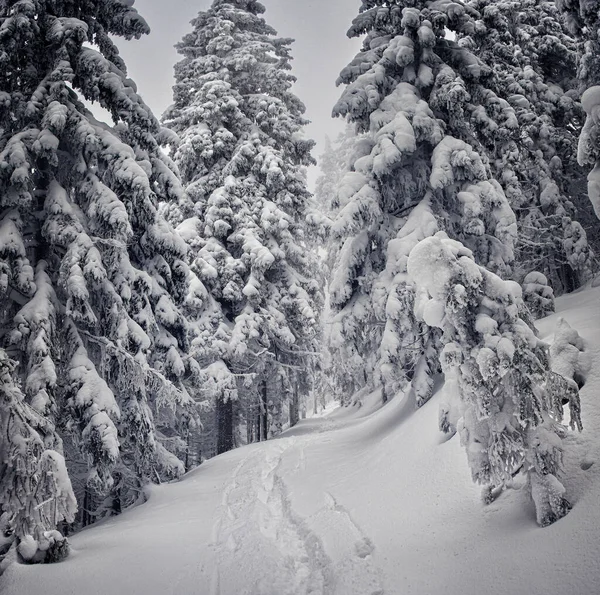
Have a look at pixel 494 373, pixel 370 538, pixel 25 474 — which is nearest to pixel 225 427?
pixel 370 538

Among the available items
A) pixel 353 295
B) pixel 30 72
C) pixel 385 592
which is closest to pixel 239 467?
pixel 353 295

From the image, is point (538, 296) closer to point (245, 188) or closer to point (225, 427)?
point (245, 188)

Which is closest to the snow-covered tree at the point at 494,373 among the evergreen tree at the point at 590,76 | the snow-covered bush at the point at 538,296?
the evergreen tree at the point at 590,76

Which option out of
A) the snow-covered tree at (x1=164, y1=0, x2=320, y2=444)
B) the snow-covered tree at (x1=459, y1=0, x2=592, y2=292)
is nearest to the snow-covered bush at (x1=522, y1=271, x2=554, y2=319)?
the snow-covered tree at (x1=459, y1=0, x2=592, y2=292)

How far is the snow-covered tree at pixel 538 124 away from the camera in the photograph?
580 inches

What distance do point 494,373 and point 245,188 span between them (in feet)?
47.6

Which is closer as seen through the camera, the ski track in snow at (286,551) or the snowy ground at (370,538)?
the snowy ground at (370,538)

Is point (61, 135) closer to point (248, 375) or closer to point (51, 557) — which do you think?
point (51, 557)

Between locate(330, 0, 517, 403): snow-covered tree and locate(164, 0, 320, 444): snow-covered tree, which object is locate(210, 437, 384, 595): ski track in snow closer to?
locate(330, 0, 517, 403): snow-covered tree

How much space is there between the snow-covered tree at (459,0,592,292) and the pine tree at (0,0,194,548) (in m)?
11.2

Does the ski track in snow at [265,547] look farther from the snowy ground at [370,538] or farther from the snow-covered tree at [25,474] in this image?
the snow-covered tree at [25,474]

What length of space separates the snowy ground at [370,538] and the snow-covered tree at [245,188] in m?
7.56

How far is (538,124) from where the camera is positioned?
15.6 m

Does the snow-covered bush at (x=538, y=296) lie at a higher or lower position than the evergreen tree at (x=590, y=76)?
lower
